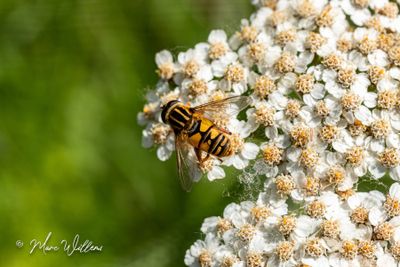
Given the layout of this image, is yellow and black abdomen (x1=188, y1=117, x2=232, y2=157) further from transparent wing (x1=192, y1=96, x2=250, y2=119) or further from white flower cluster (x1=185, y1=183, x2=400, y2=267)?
white flower cluster (x1=185, y1=183, x2=400, y2=267)

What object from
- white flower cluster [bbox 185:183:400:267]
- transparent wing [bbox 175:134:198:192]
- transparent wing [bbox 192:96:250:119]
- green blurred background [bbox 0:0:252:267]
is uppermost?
green blurred background [bbox 0:0:252:267]

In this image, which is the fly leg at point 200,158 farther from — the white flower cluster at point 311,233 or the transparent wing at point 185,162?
the white flower cluster at point 311,233

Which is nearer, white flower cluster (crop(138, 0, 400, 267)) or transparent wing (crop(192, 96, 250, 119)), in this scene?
white flower cluster (crop(138, 0, 400, 267))

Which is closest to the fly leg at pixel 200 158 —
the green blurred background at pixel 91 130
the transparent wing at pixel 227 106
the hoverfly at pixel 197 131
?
the hoverfly at pixel 197 131

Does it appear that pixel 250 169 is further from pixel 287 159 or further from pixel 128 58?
pixel 128 58

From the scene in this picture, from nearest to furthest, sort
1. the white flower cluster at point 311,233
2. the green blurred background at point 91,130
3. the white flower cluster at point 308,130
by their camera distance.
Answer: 1. the white flower cluster at point 311,233
2. the white flower cluster at point 308,130
3. the green blurred background at point 91,130

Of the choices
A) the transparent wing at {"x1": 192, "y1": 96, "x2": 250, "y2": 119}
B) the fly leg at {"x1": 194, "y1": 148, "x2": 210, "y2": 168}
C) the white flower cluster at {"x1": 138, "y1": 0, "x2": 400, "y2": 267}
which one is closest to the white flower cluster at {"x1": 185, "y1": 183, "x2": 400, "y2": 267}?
the white flower cluster at {"x1": 138, "y1": 0, "x2": 400, "y2": 267}
